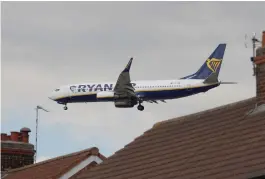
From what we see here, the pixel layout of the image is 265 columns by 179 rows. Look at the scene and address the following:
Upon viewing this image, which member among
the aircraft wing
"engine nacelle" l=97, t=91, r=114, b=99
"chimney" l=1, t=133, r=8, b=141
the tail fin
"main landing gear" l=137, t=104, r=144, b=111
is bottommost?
"chimney" l=1, t=133, r=8, b=141

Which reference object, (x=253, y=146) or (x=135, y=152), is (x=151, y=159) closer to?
(x=135, y=152)

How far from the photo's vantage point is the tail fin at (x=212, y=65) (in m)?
70.4

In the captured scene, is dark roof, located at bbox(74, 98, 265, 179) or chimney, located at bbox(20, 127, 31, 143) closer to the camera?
dark roof, located at bbox(74, 98, 265, 179)

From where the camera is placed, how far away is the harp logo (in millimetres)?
71312

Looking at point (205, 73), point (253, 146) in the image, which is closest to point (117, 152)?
point (253, 146)

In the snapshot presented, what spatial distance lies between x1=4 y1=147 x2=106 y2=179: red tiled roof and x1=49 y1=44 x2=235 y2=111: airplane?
3168 cm

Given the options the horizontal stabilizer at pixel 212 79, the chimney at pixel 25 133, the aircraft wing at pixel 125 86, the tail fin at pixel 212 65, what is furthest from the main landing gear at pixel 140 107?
the chimney at pixel 25 133

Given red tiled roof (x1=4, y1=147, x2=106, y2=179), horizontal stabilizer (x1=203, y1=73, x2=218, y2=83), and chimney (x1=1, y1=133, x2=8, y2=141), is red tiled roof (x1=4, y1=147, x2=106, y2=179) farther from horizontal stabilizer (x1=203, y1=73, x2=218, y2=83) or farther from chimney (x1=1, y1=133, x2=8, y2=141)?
horizontal stabilizer (x1=203, y1=73, x2=218, y2=83)

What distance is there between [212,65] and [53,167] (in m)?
44.4

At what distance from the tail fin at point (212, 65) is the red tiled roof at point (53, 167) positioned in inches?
1560

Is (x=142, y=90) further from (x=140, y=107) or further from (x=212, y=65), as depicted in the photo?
(x=212, y=65)

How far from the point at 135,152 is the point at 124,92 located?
43823 mm

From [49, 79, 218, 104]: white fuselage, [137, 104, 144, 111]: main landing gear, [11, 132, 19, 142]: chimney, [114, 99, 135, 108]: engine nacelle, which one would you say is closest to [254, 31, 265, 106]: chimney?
[11, 132, 19, 142]: chimney

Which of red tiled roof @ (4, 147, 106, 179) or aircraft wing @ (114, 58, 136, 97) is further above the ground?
aircraft wing @ (114, 58, 136, 97)
